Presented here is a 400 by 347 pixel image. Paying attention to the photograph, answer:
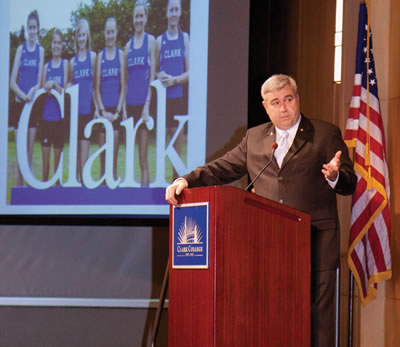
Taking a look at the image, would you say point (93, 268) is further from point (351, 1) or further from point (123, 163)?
point (351, 1)

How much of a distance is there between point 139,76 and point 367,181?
176 centimetres

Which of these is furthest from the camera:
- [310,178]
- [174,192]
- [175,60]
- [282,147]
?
[175,60]

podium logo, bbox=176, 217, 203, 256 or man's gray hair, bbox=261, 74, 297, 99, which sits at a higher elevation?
man's gray hair, bbox=261, 74, 297, 99

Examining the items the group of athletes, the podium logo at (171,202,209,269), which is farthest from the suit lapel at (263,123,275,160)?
the group of athletes

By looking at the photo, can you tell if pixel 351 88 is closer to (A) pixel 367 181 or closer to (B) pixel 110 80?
(A) pixel 367 181

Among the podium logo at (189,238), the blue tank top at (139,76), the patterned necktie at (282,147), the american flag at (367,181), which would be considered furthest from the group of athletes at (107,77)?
the podium logo at (189,238)

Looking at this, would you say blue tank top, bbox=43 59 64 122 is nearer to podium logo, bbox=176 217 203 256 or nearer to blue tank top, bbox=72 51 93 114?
blue tank top, bbox=72 51 93 114

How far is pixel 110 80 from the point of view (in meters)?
4.57

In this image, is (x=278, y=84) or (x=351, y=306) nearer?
(x=278, y=84)

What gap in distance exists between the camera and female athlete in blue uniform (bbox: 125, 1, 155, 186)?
4.52m

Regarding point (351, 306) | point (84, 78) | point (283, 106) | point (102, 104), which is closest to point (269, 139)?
point (283, 106)

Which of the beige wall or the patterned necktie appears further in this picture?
the beige wall

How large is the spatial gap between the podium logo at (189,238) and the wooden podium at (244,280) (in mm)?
69

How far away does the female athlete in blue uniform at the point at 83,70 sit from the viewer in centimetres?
456
